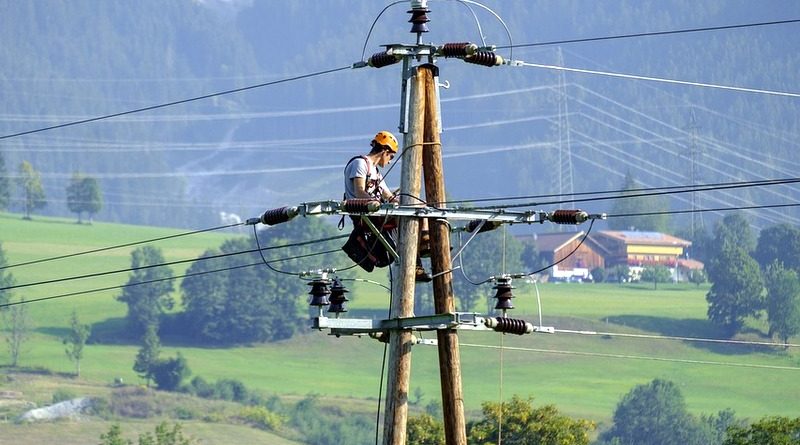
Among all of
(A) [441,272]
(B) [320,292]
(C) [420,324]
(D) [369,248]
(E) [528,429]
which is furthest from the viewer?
(E) [528,429]

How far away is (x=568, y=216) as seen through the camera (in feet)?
82.8

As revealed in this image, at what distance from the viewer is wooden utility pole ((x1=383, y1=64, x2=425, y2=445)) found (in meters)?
24.2

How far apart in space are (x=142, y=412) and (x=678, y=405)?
52191 mm

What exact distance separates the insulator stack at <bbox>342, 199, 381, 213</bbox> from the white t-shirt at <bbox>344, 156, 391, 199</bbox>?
47.6 inches

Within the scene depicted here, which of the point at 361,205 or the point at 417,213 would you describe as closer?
the point at 361,205

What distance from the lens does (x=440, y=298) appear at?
24.7 metres

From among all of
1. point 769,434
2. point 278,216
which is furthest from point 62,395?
point 278,216

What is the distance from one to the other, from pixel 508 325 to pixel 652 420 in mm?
159771

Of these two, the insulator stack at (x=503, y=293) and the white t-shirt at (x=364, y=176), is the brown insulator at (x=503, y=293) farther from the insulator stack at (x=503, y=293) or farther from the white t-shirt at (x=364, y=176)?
the white t-shirt at (x=364, y=176)

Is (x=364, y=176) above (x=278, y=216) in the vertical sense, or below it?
above

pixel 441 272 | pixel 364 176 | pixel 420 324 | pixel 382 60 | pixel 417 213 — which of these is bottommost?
pixel 420 324

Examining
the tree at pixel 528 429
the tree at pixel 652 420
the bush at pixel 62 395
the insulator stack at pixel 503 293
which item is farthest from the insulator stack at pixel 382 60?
the bush at pixel 62 395

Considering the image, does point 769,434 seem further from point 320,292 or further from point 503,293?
point 320,292

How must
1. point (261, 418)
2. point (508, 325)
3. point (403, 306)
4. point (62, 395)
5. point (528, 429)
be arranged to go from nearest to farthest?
point (403, 306)
point (508, 325)
point (528, 429)
point (261, 418)
point (62, 395)
